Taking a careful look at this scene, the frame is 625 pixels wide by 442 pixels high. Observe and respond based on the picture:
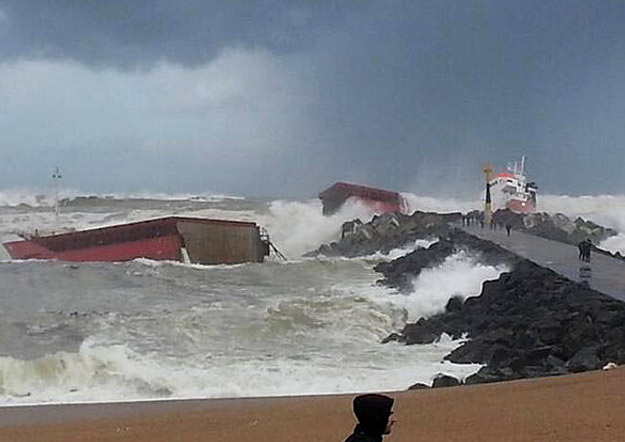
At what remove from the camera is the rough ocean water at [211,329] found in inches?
330

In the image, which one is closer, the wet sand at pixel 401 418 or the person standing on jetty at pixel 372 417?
the person standing on jetty at pixel 372 417

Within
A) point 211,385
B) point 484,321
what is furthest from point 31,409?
point 484,321

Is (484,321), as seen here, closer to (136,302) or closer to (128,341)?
(128,341)

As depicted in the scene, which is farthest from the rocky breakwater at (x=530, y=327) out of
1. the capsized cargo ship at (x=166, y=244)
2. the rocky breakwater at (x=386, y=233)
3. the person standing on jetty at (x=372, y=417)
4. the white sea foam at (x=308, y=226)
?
the white sea foam at (x=308, y=226)

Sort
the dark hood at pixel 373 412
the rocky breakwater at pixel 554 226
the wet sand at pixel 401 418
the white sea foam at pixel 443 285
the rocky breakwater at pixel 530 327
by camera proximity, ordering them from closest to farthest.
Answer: the dark hood at pixel 373 412, the wet sand at pixel 401 418, the rocky breakwater at pixel 530 327, the white sea foam at pixel 443 285, the rocky breakwater at pixel 554 226

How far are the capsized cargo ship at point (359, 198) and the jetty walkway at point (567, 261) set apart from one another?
1614 centimetres

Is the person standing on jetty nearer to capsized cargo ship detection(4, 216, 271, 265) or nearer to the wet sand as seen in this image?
the wet sand

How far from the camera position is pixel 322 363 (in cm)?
939

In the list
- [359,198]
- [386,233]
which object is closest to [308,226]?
[359,198]

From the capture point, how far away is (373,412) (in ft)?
8.14

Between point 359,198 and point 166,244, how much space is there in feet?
54.1

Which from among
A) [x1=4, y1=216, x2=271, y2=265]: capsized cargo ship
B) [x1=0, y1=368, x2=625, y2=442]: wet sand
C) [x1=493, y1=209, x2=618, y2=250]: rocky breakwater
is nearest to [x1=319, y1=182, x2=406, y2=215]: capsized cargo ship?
[x1=493, y1=209, x2=618, y2=250]: rocky breakwater

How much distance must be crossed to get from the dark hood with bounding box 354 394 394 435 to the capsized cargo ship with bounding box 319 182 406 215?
38541mm

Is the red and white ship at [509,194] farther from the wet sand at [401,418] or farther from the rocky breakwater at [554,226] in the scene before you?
the wet sand at [401,418]
